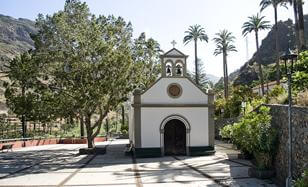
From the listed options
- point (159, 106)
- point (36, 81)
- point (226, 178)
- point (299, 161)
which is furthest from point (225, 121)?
point (299, 161)

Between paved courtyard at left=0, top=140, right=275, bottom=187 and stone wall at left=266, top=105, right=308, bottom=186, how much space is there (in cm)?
100

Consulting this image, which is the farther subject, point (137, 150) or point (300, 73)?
point (137, 150)

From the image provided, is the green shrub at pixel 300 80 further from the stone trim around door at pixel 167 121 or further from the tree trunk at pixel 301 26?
the tree trunk at pixel 301 26

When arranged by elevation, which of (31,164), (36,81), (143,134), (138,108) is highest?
(36,81)

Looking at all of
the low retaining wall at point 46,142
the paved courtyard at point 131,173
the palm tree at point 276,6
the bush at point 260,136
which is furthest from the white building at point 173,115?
the palm tree at point 276,6

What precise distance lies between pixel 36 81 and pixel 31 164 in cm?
722

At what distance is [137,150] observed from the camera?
26.4 meters

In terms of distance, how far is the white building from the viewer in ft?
88.0

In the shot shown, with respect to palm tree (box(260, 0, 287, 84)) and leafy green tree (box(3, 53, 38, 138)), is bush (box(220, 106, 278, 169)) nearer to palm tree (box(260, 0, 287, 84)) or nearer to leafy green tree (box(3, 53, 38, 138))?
leafy green tree (box(3, 53, 38, 138))

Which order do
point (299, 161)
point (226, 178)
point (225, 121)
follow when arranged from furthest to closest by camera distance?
point (225, 121)
point (226, 178)
point (299, 161)

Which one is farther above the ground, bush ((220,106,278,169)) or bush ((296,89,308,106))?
bush ((296,89,308,106))

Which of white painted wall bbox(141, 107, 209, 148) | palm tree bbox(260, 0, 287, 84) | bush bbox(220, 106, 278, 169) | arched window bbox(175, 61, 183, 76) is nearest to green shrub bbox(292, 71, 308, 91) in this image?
bush bbox(220, 106, 278, 169)

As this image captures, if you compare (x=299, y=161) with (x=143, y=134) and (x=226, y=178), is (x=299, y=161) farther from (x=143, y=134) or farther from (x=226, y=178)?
(x=143, y=134)

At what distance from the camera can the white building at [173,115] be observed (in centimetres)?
2681
